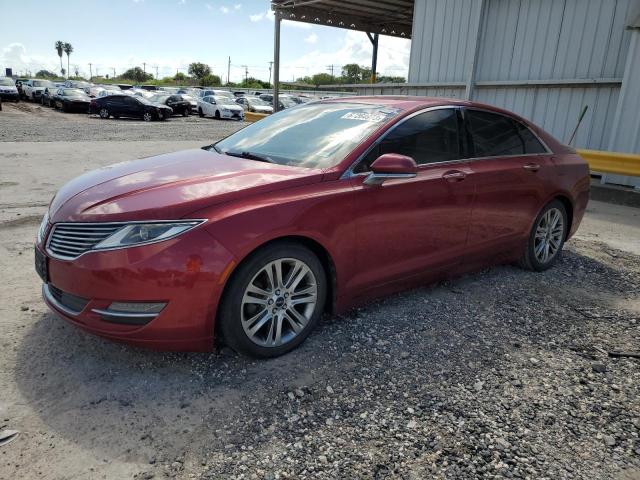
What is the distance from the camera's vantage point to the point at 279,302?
10.0ft

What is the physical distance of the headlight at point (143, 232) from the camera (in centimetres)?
266

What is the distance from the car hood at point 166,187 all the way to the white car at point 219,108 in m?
27.0

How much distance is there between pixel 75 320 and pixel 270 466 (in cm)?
138

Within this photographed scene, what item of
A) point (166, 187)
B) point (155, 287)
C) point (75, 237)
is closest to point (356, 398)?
point (155, 287)

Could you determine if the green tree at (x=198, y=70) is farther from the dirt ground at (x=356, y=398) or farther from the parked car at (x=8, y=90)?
the dirt ground at (x=356, y=398)

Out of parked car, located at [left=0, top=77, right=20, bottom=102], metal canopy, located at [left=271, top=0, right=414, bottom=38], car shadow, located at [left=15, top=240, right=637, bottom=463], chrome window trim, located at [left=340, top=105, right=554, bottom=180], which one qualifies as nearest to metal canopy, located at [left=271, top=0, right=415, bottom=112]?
metal canopy, located at [left=271, top=0, right=414, bottom=38]

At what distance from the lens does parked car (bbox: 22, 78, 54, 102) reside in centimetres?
3572

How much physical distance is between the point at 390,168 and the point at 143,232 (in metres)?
1.57

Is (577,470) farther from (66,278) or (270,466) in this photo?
(66,278)

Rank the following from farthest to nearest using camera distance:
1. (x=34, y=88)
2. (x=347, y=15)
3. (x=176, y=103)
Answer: (x=34, y=88) → (x=176, y=103) → (x=347, y=15)

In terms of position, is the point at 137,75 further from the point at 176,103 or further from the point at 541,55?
the point at 541,55

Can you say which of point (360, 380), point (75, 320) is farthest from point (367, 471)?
point (75, 320)

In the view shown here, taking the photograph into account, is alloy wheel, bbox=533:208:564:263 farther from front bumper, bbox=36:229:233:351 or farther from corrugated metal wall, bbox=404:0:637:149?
corrugated metal wall, bbox=404:0:637:149

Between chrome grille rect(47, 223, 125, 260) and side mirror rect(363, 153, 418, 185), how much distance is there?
1589mm
